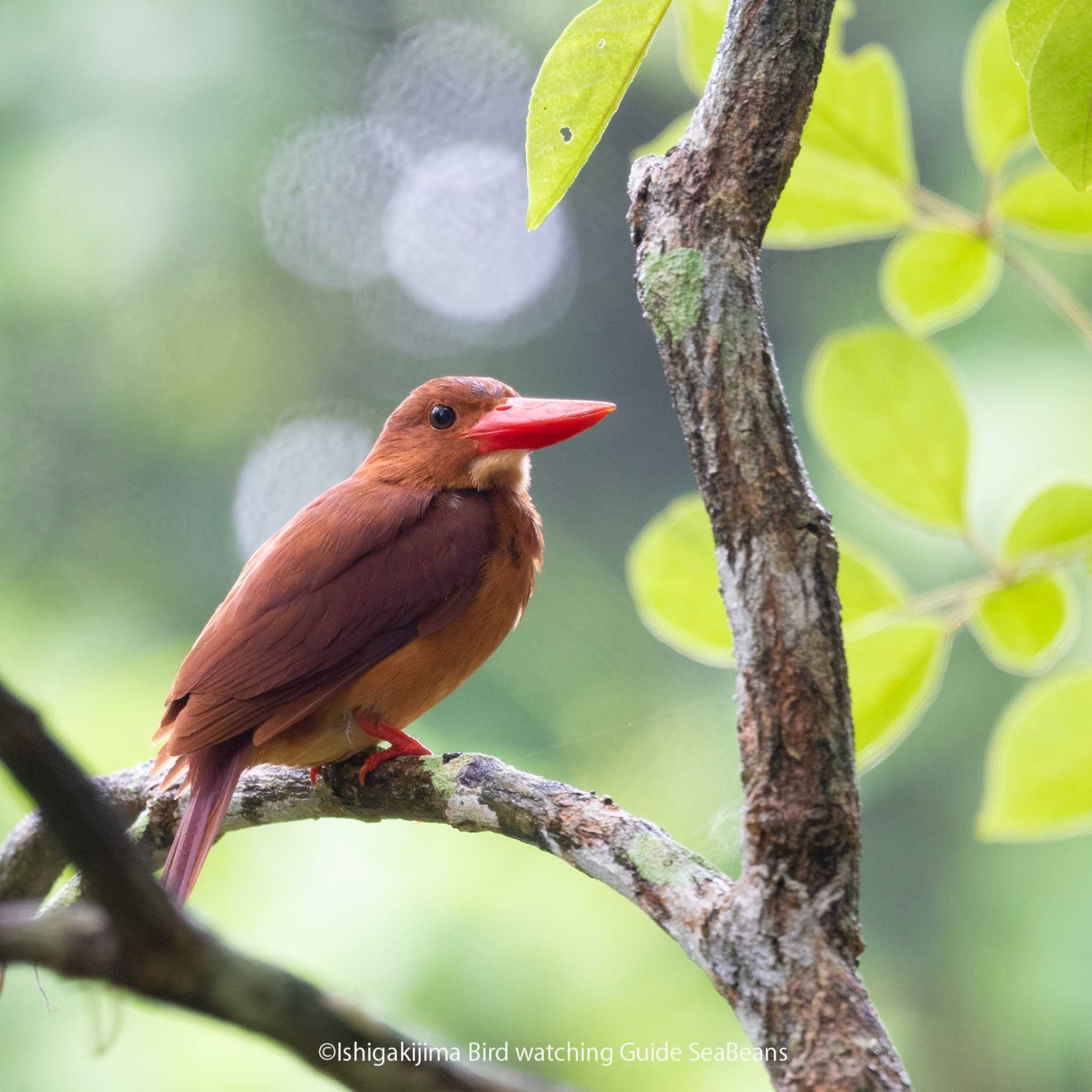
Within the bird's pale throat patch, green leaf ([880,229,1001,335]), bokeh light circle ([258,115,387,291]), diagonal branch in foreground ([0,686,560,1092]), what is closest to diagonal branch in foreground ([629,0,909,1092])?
green leaf ([880,229,1001,335])

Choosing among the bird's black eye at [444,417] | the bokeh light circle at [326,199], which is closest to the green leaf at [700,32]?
the bird's black eye at [444,417]

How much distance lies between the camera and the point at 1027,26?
689 millimetres

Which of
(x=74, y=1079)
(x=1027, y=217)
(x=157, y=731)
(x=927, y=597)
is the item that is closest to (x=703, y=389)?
(x=927, y=597)

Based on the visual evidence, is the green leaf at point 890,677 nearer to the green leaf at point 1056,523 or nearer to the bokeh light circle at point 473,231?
the green leaf at point 1056,523

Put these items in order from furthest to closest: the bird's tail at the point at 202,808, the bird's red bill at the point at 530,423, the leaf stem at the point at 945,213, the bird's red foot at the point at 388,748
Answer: the bird's red bill at the point at 530,423
the bird's red foot at the point at 388,748
the bird's tail at the point at 202,808
the leaf stem at the point at 945,213

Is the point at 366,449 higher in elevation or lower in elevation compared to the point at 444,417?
higher

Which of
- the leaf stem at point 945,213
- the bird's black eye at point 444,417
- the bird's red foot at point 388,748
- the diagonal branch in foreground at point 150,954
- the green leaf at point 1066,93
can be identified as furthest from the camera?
the bird's black eye at point 444,417

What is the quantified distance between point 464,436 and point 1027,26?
1.10 m

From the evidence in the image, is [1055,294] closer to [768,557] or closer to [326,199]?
[768,557]

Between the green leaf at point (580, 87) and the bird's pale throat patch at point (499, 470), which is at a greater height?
the bird's pale throat patch at point (499, 470)

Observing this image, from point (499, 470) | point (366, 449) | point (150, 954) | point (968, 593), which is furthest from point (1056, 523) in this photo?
point (366, 449)

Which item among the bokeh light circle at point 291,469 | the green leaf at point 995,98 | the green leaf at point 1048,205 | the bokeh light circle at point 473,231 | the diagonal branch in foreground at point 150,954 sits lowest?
the diagonal branch in foreground at point 150,954

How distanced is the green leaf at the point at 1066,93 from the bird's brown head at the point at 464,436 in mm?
933

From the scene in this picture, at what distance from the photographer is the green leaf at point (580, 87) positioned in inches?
30.1
